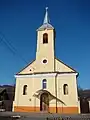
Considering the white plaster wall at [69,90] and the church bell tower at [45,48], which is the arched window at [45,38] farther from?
the white plaster wall at [69,90]

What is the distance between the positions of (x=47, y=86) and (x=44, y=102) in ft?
8.67

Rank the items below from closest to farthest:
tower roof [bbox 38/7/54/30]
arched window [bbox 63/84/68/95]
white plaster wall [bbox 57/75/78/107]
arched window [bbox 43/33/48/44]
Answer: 1. white plaster wall [bbox 57/75/78/107]
2. arched window [bbox 63/84/68/95]
3. arched window [bbox 43/33/48/44]
4. tower roof [bbox 38/7/54/30]

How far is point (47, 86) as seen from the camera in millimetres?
29031

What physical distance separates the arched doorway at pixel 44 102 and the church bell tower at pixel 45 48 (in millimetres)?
4316

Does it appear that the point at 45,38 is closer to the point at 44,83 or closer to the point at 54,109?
the point at 44,83

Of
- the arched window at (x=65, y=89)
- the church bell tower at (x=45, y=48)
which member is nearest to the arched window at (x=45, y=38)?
the church bell tower at (x=45, y=48)

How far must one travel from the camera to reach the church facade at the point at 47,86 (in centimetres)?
2783

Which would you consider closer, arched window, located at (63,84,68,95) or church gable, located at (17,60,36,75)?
arched window, located at (63,84,68,95)

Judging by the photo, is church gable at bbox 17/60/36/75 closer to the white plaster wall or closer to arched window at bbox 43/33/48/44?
arched window at bbox 43/33/48/44

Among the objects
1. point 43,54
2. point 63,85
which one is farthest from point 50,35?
point 63,85

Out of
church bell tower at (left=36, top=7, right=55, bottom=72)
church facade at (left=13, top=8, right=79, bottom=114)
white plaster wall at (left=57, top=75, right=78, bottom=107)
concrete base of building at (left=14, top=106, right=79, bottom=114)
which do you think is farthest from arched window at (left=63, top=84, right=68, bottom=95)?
church bell tower at (left=36, top=7, right=55, bottom=72)

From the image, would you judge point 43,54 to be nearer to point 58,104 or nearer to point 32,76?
point 32,76

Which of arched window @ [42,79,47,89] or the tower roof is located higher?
the tower roof

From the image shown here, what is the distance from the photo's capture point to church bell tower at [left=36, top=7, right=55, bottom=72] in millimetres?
30498
